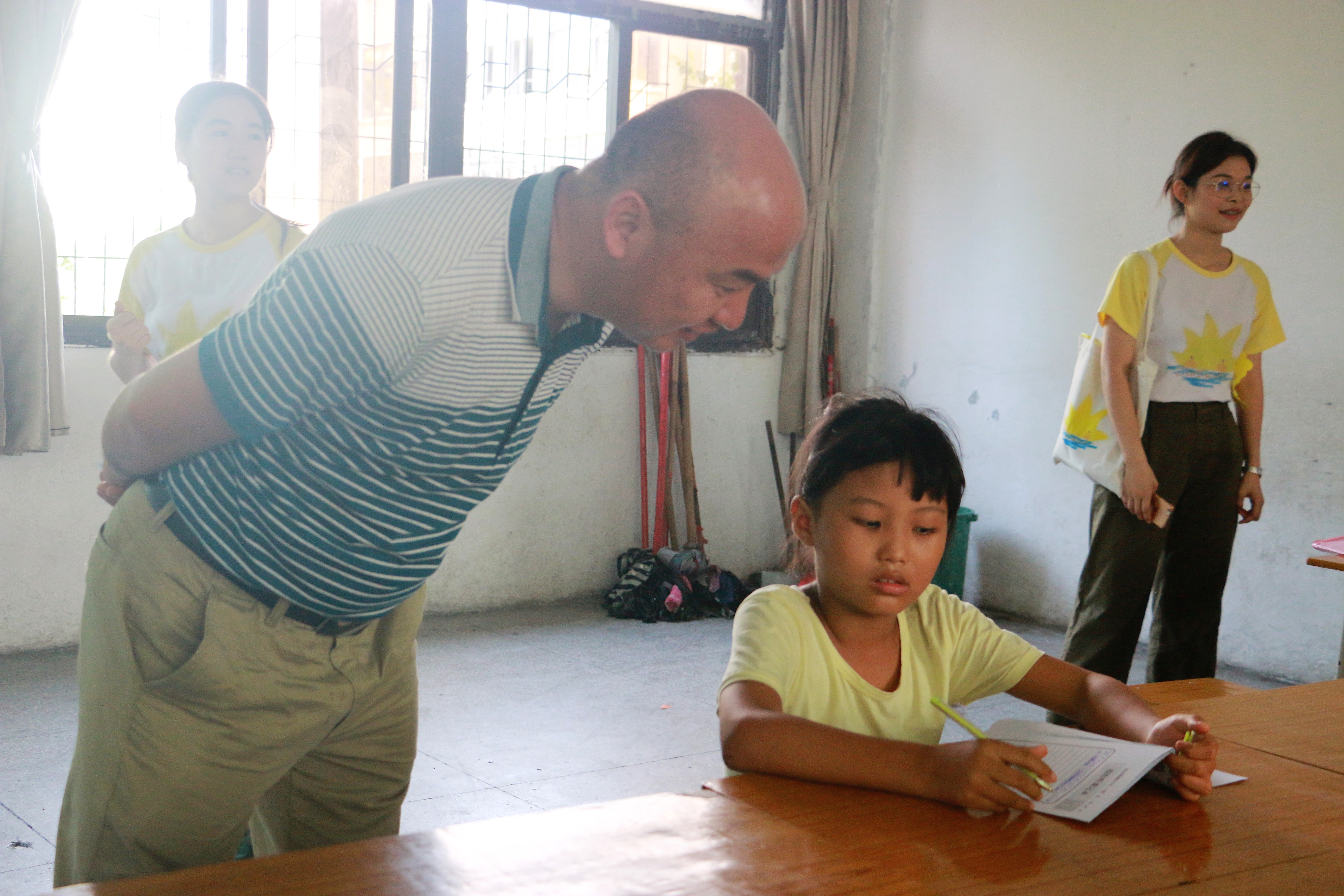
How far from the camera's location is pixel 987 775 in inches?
41.8

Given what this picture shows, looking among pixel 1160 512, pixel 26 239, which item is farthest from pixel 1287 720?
pixel 26 239

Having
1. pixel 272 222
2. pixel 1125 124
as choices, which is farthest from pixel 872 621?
pixel 1125 124

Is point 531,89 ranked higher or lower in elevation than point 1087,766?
higher

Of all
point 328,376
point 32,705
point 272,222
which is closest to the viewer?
Answer: point 328,376

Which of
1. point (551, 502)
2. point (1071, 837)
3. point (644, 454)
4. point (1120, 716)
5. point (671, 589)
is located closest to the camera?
point (1071, 837)

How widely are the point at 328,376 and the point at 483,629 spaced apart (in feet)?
11.5

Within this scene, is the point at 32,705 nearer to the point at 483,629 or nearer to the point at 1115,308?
the point at 483,629

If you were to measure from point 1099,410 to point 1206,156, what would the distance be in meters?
0.66

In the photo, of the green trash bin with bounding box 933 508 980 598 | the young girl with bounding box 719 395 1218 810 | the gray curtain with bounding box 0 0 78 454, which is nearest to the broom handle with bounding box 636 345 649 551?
the green trash bin with bounding box 933 508 980 598

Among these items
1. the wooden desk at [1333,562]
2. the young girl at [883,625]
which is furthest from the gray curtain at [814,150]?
the young girl at [883,625]

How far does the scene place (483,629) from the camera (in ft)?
14.6

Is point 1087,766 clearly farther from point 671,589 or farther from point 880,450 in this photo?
point 671,589

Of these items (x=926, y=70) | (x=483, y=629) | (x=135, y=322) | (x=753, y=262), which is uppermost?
(x=926, y=70)

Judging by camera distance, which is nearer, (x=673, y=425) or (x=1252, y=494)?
(x=1252, y=494)
